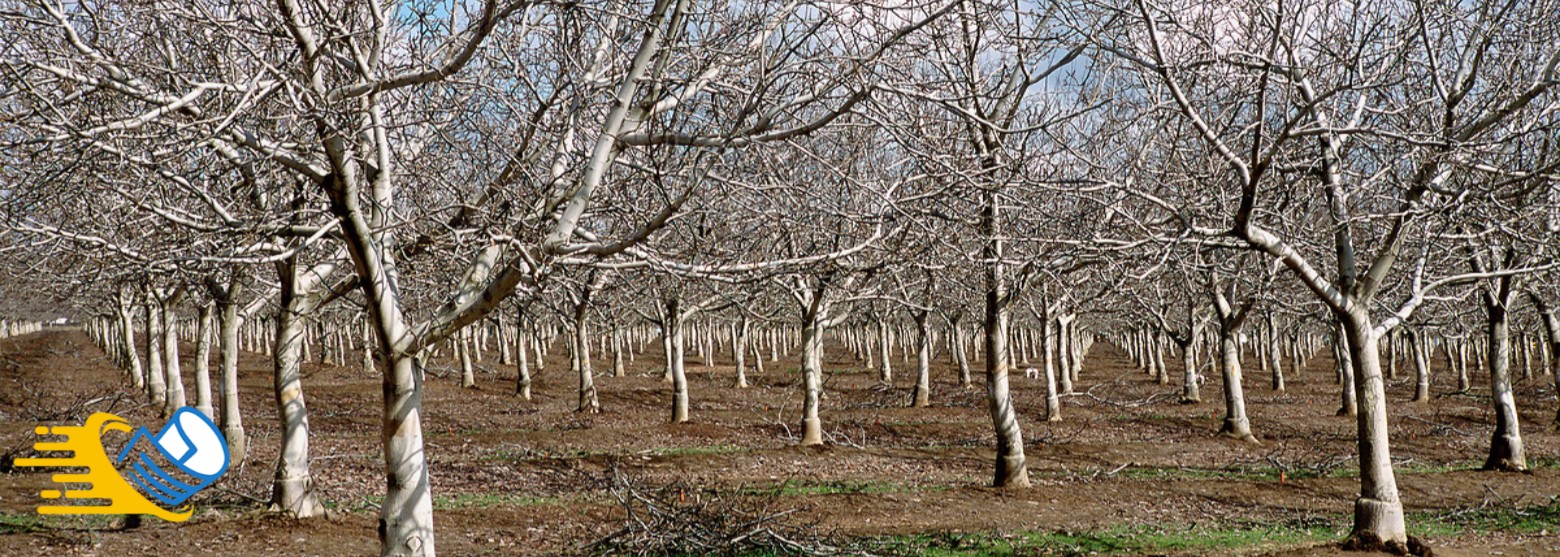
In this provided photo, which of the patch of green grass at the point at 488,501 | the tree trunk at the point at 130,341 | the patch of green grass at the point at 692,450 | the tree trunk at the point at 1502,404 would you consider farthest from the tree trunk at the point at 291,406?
the tree trunk at the point at 130,341

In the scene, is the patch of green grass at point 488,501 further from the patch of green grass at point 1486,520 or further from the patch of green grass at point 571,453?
the patch of green grass at point 1486,520

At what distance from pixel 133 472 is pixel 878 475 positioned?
390 inches

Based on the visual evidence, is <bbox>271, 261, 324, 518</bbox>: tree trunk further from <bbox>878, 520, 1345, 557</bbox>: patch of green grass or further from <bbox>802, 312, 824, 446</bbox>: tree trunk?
<bbox>802, 312, 824, 446</bbox>: tree trunk

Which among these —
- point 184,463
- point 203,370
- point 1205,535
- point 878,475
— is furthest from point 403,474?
point 203,370

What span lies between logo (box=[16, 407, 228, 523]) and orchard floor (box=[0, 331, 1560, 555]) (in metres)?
0.25

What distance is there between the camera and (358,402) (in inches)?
1056

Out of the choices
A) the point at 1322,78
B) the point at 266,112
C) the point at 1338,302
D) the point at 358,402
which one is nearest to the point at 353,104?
the point at 266,112

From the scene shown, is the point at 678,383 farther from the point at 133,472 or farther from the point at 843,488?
the point at 133,472

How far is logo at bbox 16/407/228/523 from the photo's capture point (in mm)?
10539

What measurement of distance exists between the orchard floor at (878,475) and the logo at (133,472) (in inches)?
9.7

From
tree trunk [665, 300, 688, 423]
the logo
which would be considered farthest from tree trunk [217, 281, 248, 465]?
tree trunk [665, 300, 688, 423]

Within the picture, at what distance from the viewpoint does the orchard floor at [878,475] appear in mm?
10172

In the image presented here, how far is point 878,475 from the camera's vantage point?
Result: 634 inches

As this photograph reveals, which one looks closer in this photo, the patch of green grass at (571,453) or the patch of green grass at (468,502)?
the patch of green grass at (468,502)
